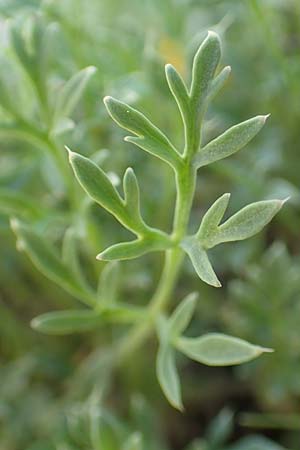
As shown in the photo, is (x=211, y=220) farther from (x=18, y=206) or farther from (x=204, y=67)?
(x=18, y=206)

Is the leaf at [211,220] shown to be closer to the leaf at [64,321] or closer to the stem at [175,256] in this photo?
the stem at [175,256]

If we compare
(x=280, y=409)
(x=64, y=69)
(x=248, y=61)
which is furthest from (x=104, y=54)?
(x=280, y=409)

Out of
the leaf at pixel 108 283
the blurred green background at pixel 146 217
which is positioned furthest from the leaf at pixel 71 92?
the leaf at pixel 108 283

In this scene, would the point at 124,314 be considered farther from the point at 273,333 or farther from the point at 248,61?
the point at 248,61

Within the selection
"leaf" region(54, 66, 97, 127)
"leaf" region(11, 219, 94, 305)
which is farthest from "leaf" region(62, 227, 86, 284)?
"leaf" region(54, 66, 97, 127)

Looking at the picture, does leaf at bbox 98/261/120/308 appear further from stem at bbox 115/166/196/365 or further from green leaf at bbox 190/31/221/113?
green leaf at bbox 190/31/221/113
